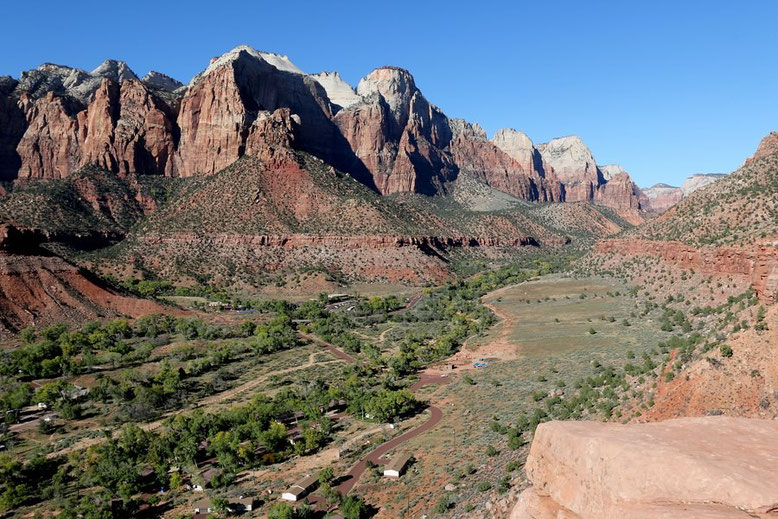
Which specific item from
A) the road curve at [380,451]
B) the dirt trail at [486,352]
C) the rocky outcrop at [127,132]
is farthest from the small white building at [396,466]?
the rocky outcrop at [127,132]

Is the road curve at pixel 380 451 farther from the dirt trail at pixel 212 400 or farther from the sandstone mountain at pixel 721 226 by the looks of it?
the sandstone mountain at pixel 721 226

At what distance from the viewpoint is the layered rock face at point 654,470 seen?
8.08m

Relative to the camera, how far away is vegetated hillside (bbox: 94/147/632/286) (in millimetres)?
107688

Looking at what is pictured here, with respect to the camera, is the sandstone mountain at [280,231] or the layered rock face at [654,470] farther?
the sandstone mountain at [280,231]

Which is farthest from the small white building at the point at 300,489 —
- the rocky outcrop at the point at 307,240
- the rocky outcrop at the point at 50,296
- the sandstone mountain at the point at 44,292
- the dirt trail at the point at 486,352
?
the rocky outcrop at the point at 307,240

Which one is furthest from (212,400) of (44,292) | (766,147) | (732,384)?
(766,147)

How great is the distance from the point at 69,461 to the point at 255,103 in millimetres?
135567

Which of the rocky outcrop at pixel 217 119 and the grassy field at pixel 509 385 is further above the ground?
the rocky outcrop at pixel 217 119

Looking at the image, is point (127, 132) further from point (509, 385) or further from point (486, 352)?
point (509, 385)

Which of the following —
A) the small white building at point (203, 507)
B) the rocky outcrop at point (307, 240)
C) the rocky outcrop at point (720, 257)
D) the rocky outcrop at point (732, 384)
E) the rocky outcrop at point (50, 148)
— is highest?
the rocky outcrop at point (50, 148)

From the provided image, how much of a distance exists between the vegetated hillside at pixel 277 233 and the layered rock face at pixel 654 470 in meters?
98.3

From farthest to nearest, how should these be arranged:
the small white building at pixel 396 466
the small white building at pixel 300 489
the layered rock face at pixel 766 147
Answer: the layered rock face at pixel 766 147 → the small white building at pixel 396 466 → the small white building at pixel 300 489

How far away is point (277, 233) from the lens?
11588cm

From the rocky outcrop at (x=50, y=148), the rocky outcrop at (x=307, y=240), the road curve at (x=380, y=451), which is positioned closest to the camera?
the road curve at (x=380, y=451)
